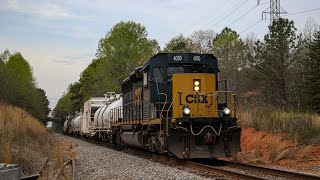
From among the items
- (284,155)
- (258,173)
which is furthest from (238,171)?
(284,155)

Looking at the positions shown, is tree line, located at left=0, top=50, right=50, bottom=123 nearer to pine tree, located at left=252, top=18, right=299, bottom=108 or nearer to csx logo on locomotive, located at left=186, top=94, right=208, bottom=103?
csx logo on locomotive, located at left=186, top=94, right=208, bottom=103

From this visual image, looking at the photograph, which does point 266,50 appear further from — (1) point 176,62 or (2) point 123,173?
(2) point 123,173

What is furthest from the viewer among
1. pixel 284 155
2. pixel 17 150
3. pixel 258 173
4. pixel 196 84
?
Result: pixel 284 155

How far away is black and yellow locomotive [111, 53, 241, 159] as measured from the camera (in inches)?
446

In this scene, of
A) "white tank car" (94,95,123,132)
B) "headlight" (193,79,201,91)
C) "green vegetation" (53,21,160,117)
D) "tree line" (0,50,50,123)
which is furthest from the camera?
"green vegetation" (53,21,160,117)

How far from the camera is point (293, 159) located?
1238cm

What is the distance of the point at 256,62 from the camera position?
33.4 m

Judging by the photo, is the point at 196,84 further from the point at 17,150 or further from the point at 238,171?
the point at 17,150

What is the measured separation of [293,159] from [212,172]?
3.90 meters

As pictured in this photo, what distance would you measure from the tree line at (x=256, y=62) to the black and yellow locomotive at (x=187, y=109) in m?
1.98

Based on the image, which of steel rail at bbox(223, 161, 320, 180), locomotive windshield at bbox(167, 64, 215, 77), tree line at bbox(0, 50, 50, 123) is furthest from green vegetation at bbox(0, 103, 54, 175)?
tree line at bbox(0, 50, 50, 123)

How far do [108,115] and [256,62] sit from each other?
51.6ft

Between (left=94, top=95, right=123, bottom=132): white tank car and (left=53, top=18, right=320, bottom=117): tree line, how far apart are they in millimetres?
6073

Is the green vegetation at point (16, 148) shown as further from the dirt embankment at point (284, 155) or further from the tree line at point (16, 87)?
the tree line at point (16, 87)
